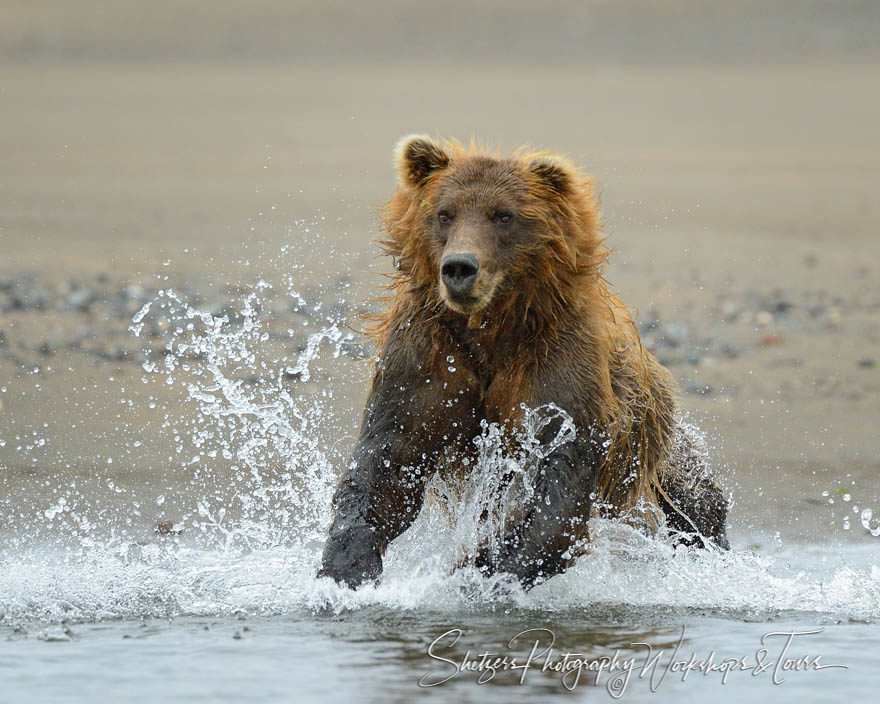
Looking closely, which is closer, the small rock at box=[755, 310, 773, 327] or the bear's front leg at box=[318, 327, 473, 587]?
the bear's front leg at box=[318, 327, 473, 587]

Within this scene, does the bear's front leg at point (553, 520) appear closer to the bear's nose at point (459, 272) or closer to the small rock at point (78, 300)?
the bear's nose at point (459, 272)

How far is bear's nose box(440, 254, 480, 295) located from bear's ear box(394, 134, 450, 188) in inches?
26.2

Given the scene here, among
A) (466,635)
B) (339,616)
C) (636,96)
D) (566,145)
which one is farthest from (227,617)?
(636,96)

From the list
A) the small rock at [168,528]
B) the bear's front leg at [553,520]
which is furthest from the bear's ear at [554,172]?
the small rock at [168,528]

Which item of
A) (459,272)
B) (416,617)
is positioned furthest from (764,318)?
(459,272)

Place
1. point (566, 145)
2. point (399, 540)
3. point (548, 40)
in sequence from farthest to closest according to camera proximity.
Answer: point (548, 40) < point (566, 145) < point (399, 540)

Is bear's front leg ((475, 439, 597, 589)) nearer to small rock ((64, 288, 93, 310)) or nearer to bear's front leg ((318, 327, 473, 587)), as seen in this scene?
bear's front leg ((318, 327, 473, 587))

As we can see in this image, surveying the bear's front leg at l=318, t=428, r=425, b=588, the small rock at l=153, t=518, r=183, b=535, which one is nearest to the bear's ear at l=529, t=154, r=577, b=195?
the bear's front leg at l=318, t=428, r=425, b=588

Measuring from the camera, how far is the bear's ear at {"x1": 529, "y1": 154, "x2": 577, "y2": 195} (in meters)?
6.32

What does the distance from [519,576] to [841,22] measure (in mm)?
28188

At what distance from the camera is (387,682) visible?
548cm

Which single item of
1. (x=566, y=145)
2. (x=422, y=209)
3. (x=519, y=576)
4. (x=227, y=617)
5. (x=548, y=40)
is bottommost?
(x=227, y=617)

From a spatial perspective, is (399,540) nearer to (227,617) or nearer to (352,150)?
(227,617)

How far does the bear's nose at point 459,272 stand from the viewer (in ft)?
19.4
